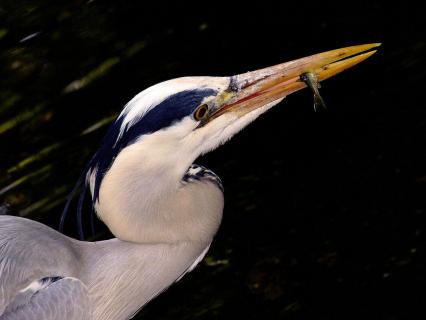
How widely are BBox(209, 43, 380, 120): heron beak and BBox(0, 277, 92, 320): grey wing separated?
3.11 ft

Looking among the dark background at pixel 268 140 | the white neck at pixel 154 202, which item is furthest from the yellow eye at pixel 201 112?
the dark background at pixel 268 140

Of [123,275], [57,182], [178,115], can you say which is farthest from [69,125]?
[178,115]

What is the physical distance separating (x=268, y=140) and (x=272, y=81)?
5.02ft

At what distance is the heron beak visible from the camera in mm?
3479

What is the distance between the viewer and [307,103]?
5277mm

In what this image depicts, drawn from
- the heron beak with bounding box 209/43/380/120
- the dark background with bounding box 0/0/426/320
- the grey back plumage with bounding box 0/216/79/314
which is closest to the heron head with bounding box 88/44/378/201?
the heron beak with bounding box 209/43/380/120

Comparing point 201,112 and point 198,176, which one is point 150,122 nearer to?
point 201,112

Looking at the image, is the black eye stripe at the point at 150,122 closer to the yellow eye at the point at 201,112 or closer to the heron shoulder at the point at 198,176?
the yellow eye at the point at 201,112

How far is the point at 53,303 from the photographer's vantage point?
3.48 m

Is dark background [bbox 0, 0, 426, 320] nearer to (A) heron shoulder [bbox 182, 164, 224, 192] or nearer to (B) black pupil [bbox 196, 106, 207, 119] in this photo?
(A) heron shoulder [bbox 182, 164, 224, 192]

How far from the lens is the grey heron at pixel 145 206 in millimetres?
3338

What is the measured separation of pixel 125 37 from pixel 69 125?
971 mm

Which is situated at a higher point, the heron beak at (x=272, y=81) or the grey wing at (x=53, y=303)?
the heron beak at (x=272, y=81)

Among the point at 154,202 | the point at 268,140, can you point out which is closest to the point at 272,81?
the point at 154,202
